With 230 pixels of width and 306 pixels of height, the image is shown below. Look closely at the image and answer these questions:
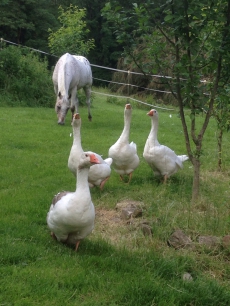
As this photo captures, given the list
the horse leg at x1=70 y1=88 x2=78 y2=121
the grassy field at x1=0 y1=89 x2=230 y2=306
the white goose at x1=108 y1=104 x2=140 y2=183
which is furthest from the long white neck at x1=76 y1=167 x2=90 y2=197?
the horse leg at x1=70 y1=88 x2=78 y2=121

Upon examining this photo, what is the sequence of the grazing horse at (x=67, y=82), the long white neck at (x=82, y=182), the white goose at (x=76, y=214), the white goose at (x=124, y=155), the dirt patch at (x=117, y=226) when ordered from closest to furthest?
1. the white goose at (x=76, y=214)
2. the long white neck at (x=82, y=182)
3. the dirt patch at (x=117, y=226)
4. the white goose at (x=124, y=155)
5. the grazing horse at (x=67, y=82)

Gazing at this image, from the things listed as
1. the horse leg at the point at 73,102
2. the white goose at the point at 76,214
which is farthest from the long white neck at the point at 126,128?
the horse leg at the point at 73,102

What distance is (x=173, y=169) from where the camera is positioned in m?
7.36

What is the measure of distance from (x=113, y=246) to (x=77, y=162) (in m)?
1.67

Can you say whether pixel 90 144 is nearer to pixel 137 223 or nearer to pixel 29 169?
pixel 29 169

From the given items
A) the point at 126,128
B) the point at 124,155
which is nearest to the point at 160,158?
the point at 124,155

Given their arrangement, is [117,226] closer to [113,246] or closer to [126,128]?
[113,246]

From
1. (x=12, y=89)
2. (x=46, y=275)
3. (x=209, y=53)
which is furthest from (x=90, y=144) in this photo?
(x=12, y=89)

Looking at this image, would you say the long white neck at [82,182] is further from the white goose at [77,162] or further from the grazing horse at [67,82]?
the grazing horse at [67,82]

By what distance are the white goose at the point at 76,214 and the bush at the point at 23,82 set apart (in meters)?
11.8

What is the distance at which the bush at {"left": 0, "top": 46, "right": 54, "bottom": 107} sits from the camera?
16.6 m

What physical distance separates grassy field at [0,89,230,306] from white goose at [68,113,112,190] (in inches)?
9.4

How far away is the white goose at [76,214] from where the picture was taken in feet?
14.9

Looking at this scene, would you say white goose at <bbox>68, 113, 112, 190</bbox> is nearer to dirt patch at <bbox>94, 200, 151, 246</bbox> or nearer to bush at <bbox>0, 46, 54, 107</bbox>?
dirt patch at <bbox>94, 200, 151, 246</bbox>
